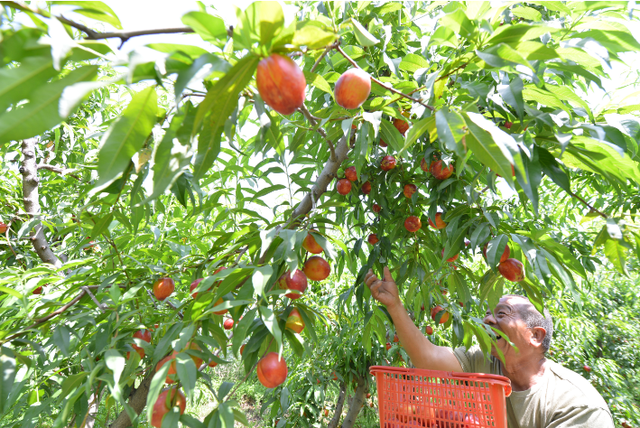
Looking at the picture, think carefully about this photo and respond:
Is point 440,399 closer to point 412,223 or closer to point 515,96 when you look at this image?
point 412,223

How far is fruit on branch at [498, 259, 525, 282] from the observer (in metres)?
1.30

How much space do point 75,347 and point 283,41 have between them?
130cm

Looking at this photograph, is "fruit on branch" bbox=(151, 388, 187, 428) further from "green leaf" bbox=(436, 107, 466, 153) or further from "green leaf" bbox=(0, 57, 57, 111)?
"green leaf" bbox=(436, 107, 466, 153)

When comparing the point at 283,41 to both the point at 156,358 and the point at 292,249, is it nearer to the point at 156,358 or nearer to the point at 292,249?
the point at 292,249

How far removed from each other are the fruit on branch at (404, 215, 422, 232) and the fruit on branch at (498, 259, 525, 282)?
43 cm

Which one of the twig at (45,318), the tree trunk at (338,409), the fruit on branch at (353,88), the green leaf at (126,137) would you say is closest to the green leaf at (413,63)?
the fruit on branch at (353,88)

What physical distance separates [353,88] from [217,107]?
397 millimetres

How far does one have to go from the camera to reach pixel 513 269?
1.32m

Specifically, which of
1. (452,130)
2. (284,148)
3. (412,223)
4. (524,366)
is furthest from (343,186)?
(524,366)

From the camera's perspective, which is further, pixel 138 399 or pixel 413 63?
pixel 138 399

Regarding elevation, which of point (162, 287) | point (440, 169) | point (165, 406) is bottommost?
point (162, 287)

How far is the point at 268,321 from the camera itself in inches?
28.3

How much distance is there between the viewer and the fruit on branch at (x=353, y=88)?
87 cm

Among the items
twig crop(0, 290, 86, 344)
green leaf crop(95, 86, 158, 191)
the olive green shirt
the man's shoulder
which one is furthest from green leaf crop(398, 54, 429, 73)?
the man's shoulder
